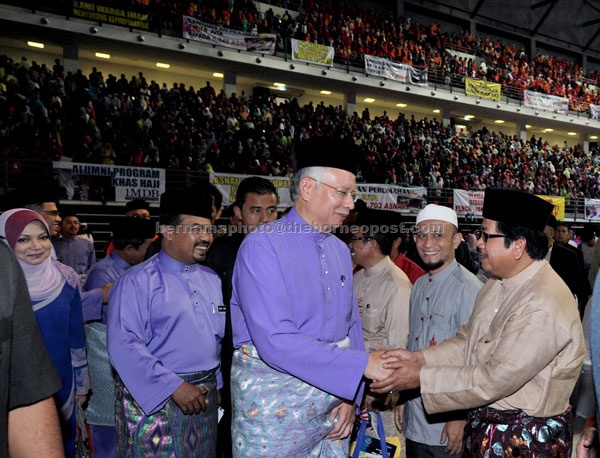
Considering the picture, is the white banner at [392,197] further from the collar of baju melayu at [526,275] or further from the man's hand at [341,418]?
the man's hand at [341,418]

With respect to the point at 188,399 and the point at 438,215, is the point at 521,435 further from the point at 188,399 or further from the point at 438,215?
the point at 438,215

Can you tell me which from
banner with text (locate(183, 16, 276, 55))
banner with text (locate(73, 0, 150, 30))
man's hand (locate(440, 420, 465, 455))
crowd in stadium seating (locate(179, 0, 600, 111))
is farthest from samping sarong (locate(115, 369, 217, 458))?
crowd in stadium seating (locate(179, 0, 600, 111))

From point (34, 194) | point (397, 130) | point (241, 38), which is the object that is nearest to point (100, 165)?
point (34, 194)

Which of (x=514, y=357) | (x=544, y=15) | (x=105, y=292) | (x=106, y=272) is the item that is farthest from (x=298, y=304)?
(x=544, y=15)

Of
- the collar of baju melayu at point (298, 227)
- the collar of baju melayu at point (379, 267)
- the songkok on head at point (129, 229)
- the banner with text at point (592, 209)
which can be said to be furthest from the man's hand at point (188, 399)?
the banner with text at point (592, 209)

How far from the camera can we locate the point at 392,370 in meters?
2.18

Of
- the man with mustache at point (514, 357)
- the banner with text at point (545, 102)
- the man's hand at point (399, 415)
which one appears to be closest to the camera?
the man with mustache at point (514, 357)

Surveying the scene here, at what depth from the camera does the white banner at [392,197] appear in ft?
48.3

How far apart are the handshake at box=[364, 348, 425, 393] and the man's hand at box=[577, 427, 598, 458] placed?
0.73 m

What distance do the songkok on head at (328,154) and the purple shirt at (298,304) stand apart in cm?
28

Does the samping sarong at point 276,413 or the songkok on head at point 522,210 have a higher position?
the songkok on head at point 522,210

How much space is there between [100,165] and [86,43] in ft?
26.1

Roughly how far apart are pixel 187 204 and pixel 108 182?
8940 millimetres

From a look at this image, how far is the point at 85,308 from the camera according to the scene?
3.67 metres
